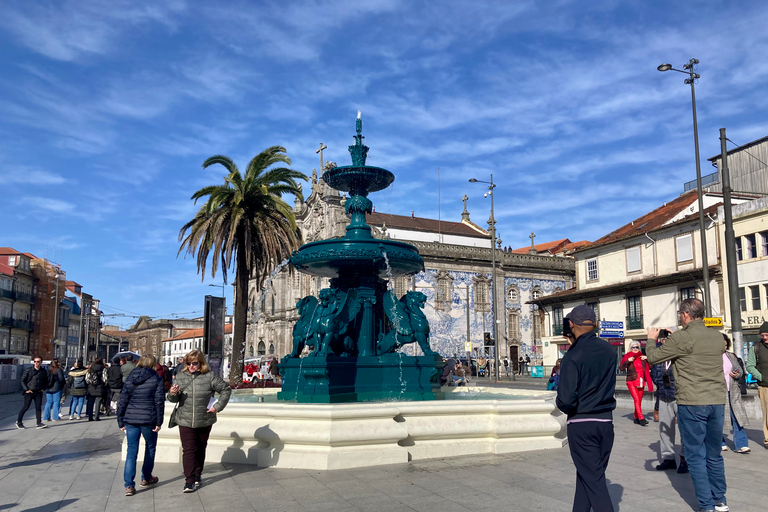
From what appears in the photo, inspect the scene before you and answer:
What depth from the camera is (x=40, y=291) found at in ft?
191

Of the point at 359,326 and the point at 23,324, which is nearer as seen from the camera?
the point at 359,326

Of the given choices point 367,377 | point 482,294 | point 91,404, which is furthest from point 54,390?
point 482,294

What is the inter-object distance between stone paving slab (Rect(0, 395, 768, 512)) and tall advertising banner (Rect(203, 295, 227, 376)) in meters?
7.84

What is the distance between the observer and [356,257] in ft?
33.1

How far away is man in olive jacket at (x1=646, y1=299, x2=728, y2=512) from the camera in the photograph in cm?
505

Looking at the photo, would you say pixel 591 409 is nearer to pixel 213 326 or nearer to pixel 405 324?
pixel 405 324

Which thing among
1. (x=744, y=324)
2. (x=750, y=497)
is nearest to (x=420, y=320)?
(x=750, y=497)

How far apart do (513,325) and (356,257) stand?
137 feet

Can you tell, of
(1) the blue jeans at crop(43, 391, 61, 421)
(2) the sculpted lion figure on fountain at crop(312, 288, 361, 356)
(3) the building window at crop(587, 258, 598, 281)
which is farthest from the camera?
(3) the building window at crop(587, 258, 598, 281)

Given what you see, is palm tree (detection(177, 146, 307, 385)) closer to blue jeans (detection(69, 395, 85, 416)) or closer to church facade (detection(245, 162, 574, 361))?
blue jeans (detection(69, 395, 85, 416))

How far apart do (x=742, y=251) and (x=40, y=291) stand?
191 feet

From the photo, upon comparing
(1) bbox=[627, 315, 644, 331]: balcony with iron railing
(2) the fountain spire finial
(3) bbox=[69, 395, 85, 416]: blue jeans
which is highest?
(2) the fountain spire finial

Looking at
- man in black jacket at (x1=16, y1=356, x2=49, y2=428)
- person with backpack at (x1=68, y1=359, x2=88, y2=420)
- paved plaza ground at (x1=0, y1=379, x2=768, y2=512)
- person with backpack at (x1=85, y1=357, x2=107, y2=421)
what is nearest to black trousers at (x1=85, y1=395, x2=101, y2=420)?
person with backpack at (x1=85, y1=357, x2=107, y2=421)

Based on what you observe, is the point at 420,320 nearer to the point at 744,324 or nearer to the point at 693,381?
the point at 693,381
